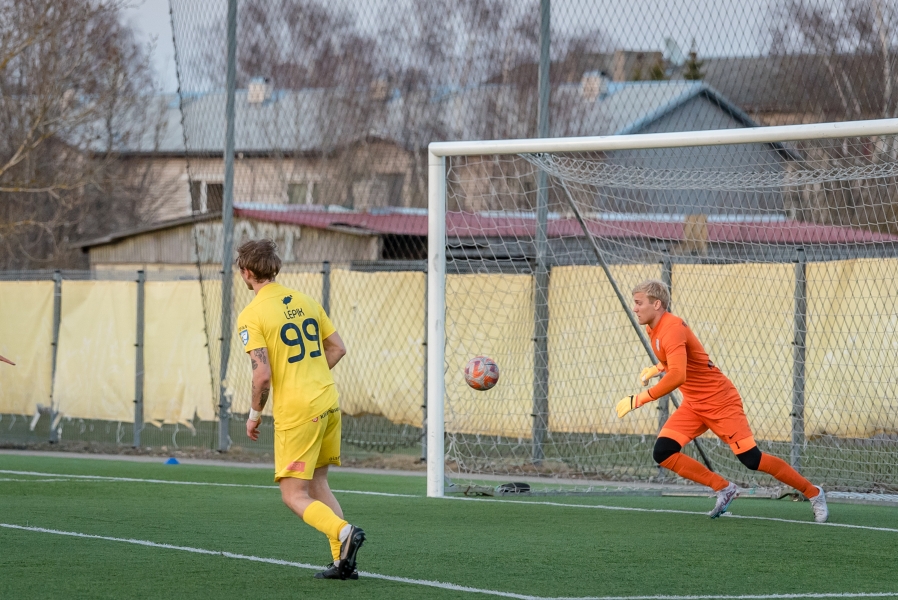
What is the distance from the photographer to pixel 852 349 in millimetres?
11578

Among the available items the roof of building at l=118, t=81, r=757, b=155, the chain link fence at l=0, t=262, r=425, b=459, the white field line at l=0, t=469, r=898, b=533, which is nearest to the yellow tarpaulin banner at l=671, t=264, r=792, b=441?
the roof of building at l=118, t=81, r=757, b=155

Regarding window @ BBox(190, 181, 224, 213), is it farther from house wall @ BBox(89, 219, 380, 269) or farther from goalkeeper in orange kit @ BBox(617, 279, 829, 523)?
goalkeeper in orange kit @ BBox(617, 279, 829, 523)

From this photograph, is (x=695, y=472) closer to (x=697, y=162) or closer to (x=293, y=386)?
(x=293, y=386)

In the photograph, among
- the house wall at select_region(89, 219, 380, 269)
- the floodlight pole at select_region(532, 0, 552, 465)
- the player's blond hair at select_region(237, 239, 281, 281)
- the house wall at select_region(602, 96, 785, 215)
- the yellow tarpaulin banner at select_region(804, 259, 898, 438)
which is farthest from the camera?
the house wall at select_region(89, 219, 380, 269)

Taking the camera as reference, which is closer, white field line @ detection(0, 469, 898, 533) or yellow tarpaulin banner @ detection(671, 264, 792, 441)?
white field line @ detection(0, 469, 898, 533)

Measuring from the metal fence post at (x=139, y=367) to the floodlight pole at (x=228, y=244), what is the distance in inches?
48.5

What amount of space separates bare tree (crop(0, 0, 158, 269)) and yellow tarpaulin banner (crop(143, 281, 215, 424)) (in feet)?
16.6

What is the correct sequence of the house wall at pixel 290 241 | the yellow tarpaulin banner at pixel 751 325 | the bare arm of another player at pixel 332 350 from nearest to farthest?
the bare arm of another player at pixel 332 350
the yellow tarpaulin banner at pixel 751 325
the house wall at pixel 290 241

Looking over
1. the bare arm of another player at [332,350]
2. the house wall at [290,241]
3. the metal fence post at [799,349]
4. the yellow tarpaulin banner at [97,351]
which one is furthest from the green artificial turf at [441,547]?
the house wall at [290,241]

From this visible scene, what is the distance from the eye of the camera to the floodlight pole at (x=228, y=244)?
1523 cm

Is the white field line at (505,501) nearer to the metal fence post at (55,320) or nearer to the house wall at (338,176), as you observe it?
the metal fence post at (55,320)

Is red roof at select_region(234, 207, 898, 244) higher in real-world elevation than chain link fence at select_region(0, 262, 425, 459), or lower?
higher

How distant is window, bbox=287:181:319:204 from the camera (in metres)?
17.6

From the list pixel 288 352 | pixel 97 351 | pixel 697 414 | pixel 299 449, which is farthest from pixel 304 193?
pixel 299 449
